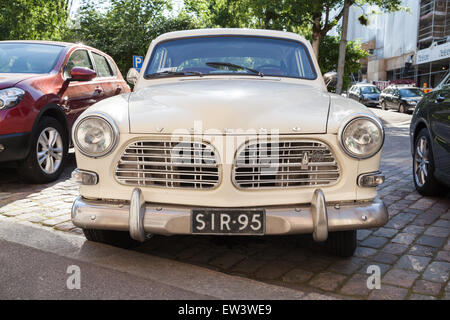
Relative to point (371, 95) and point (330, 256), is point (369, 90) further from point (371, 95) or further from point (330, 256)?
point (330, 256)

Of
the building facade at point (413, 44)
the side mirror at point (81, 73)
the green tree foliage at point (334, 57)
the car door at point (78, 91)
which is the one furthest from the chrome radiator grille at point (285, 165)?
the building facade at point (413, 44)

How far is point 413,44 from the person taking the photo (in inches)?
1590

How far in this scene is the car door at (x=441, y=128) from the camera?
467 cm

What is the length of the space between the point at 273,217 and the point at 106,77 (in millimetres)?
5607

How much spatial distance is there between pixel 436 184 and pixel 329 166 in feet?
9.06

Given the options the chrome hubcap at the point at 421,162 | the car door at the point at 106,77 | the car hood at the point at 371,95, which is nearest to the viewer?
the chrome hubcap at the point at 421,162

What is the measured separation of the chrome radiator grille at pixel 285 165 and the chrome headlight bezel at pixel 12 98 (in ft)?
11.0

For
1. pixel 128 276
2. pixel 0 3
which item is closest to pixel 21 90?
pixel 128 276

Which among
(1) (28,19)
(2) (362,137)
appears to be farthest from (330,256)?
(1) (28,19)

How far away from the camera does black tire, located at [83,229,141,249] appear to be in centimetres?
359

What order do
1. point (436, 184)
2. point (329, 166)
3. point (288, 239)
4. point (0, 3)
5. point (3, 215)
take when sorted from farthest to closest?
point (0, 3) < point (436, 184) < point (3, 215) < point (288, 239) < point (329, 166)

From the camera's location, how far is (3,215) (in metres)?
4.53

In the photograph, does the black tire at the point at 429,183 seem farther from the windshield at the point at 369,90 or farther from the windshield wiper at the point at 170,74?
the windshield at the point at 369,90

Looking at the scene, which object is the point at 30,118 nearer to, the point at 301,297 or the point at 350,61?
the point at 301,297
